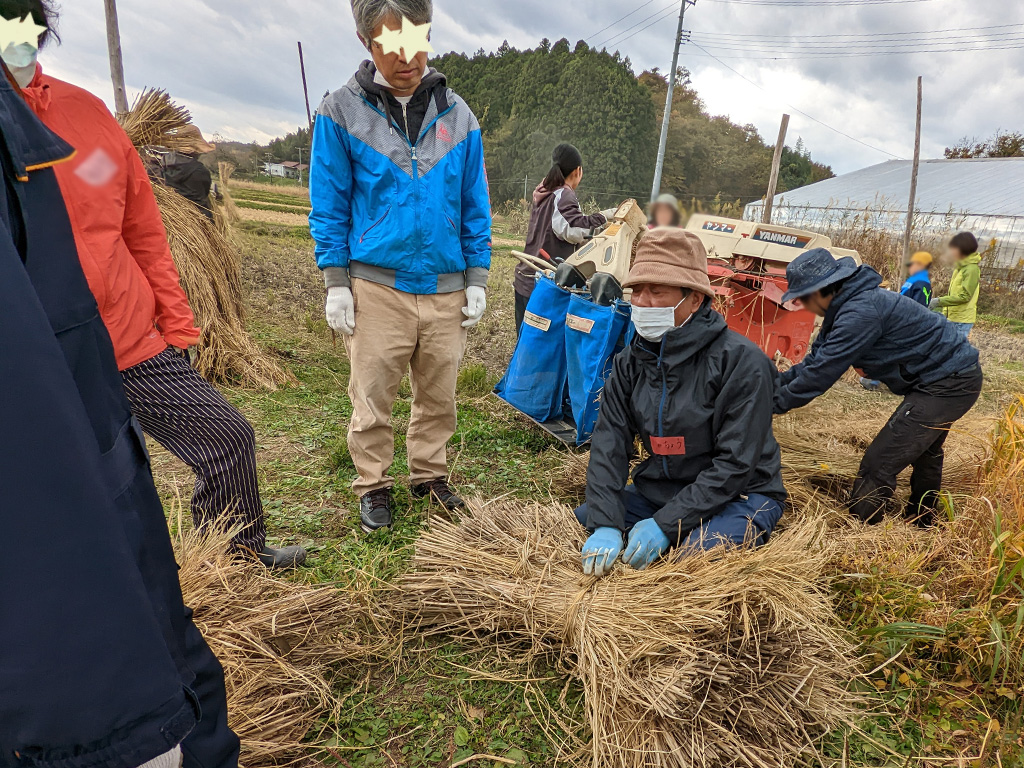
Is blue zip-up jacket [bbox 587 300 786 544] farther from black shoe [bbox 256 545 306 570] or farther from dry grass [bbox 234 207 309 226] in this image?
dry grass [bbox 234 207 309 226]

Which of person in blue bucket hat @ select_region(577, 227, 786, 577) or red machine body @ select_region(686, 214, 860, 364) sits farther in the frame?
red machine body @ select_region(686, 214, 860, 364)

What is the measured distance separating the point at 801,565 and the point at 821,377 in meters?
1.12

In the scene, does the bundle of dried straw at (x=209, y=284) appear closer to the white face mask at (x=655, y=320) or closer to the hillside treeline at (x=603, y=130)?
the hillside treeline at (x=603, y=130)

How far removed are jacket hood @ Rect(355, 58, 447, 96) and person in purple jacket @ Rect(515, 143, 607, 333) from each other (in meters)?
1.79

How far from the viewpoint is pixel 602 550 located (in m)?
2.06

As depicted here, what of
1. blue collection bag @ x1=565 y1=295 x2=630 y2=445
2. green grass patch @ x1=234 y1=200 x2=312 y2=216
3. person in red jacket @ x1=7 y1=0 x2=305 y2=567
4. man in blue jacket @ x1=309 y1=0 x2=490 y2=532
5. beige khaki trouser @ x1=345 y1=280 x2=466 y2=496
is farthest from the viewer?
green grass patch @ x1=234 y1=200 x2=312 y2=216

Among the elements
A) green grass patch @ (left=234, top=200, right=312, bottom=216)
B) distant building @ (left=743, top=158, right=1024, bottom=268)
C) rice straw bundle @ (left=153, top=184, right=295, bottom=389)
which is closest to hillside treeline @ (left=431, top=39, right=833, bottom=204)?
distant building @ (left=743, top=158, right=1024, bottom=268)

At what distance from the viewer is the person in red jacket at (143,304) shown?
64.9 inches

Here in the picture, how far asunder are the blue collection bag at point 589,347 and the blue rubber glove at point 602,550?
1.03 meters

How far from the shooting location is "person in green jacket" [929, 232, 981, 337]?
5.98 metres

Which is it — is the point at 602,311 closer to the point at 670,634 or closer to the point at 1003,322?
the point at 670,634

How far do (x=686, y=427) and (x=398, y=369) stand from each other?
128 cm

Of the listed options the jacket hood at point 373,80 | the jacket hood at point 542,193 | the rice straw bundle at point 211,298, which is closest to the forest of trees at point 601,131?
the jacket hood at point 542,193

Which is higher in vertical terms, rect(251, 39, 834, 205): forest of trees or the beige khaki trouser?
rect(251, 39, 834, 205): forest of trees
